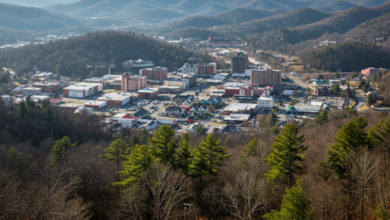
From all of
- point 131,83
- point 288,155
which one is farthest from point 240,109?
point 288,155

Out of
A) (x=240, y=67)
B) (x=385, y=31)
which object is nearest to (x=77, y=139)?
(x=240, y=67)

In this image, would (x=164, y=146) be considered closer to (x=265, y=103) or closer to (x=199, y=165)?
(x=199, y=165)

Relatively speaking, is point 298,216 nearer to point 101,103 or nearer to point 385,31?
point 101,103

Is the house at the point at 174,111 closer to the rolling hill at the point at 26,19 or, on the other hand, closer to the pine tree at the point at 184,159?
the pine tree at the point at 184,159

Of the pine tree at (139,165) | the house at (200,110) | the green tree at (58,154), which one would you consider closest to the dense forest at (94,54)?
the house at (200,110)

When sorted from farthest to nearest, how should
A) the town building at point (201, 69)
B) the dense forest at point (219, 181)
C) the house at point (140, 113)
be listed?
the town building at point (201, 69) < the house at point (140, 113) < the dense forest at point (219, 181)

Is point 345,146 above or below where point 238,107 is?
above

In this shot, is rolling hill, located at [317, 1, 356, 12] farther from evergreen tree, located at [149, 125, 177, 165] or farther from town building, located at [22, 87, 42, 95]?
evergreen tree, located at [149, 125, 177, 165]

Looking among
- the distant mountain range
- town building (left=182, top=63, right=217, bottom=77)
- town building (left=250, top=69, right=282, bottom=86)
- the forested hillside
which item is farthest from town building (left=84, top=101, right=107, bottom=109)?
the distant mountain range
